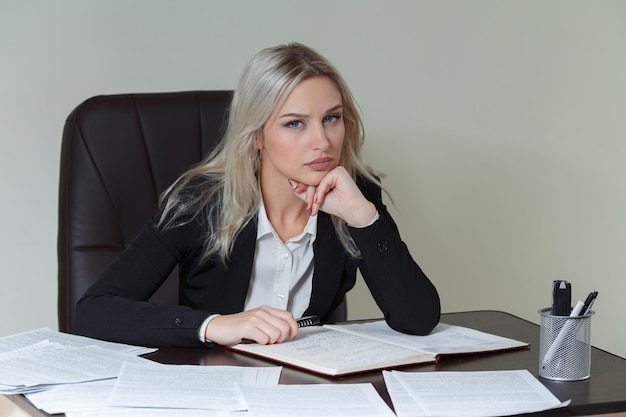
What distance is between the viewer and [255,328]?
1.47 m

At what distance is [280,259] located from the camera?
1.99m

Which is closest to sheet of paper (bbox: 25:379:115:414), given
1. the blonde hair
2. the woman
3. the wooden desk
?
the wooden desk

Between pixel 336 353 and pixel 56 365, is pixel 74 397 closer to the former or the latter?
pixel 56 365

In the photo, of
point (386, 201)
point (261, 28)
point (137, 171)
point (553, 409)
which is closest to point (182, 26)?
point (261, 28)

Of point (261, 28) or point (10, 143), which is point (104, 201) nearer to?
point (10, 143)

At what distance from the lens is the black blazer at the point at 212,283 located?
1573 mm

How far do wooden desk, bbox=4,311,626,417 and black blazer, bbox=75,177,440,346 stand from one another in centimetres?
10

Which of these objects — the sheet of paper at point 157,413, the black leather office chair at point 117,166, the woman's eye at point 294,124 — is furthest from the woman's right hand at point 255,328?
the black leather office chair at point 117,166

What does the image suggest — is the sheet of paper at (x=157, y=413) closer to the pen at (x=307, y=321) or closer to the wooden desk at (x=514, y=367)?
the wooden desk at (x=514, y=367)

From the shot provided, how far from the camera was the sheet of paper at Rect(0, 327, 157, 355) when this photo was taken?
145cm

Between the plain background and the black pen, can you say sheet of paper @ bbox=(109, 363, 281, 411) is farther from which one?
the plain background

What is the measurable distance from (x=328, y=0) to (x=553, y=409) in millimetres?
1961

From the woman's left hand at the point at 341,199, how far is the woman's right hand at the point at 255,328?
0.33 meters

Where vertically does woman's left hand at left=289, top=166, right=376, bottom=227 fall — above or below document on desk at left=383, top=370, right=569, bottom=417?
above
